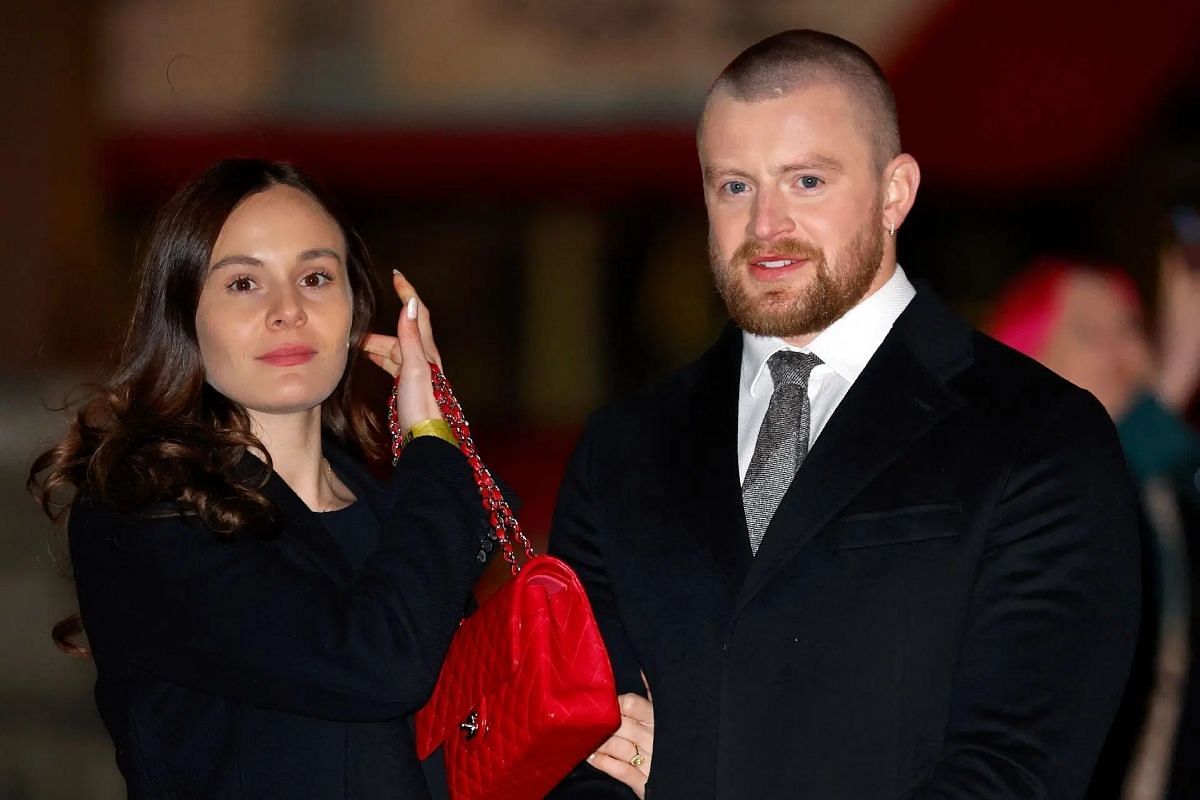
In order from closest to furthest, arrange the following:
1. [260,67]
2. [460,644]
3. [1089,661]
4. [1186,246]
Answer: [1089,661]
[460,644]
[1186,246]
[260,67]

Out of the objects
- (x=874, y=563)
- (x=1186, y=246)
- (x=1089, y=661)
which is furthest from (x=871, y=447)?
(x=1186, y=246)

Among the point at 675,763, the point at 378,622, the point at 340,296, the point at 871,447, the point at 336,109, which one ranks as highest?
the point at 336,109

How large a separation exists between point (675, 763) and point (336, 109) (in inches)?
261

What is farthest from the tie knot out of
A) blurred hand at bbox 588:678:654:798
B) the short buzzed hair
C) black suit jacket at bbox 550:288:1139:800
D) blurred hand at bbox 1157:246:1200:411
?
blurred hand at bbox 1157:246:1200:411

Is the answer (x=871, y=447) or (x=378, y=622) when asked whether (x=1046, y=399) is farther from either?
(x=378, y=622)

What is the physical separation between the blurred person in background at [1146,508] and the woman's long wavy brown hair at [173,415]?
8.83ft

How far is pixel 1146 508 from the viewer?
4320 millimetres

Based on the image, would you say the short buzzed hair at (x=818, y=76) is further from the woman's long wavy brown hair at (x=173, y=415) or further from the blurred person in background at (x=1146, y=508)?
the blurred person in background at (x=1146, y=508)

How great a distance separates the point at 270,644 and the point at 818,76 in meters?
1.18

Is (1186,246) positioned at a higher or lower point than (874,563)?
higher

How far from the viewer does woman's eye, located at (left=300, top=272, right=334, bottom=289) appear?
255cm

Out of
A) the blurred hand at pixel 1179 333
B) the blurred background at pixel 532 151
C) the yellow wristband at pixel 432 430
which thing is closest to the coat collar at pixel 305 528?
the yellow wristband at pixel 432 430

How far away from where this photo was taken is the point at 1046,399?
7.24 ft

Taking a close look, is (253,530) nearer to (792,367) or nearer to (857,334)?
(792,367)
